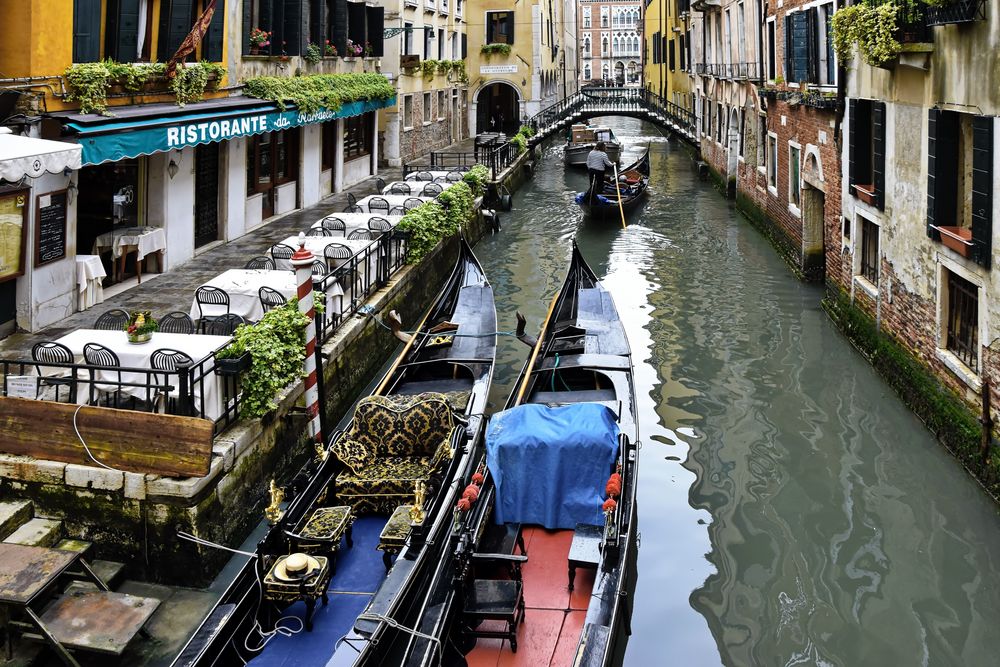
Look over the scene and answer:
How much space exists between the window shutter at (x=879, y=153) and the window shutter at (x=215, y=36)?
348 inches

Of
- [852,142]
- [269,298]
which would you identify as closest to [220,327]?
[269,298]

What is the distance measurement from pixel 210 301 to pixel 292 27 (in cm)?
908

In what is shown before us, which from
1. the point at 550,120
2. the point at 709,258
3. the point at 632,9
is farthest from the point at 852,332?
the point at 632,9

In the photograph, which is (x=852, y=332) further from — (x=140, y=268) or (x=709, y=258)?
(x=140, y=268)

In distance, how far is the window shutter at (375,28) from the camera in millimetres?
21734

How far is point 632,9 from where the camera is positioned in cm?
9475

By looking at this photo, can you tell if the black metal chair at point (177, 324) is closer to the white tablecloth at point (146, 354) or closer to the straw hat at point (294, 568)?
the white tablecloth at point (146, 354)

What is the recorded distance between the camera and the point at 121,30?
1099 centimetres

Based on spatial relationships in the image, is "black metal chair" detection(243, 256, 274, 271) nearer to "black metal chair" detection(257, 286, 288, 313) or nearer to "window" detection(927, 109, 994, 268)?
"black metal chair" detection(257, 286, 288, 313)

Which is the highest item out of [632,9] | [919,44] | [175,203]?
[632,9]

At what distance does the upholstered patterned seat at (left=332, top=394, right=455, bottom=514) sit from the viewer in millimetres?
7027

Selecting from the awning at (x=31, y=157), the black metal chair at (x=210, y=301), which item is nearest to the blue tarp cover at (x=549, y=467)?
the black metal chair at (x=210, y=301)

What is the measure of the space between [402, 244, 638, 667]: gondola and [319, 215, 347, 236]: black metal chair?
22.1 feet

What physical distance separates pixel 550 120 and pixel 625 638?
3282 cm
